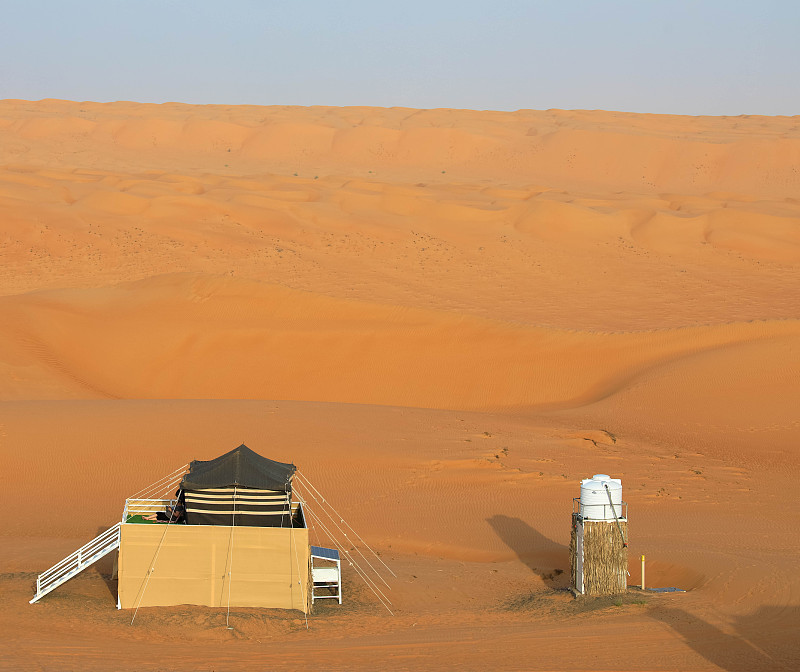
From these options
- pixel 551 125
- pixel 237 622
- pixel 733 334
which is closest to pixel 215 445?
pixel 237 622

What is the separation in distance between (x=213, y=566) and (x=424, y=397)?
44.3 feet

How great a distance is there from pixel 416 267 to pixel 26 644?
3048 centimetres

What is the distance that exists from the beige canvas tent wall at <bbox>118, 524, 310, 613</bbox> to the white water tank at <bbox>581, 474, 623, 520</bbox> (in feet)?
10.9

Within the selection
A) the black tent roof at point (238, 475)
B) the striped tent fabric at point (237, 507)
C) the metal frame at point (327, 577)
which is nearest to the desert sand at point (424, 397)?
the metal frame at point (327, 577)

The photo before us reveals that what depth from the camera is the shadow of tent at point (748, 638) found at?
349 inches

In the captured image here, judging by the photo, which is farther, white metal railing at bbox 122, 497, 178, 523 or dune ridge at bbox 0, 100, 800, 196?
dune ridge at bbox 0, 100, 800, 196

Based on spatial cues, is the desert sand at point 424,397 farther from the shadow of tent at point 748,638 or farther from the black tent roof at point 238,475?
the black tent roof at point 238,475

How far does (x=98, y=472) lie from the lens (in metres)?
16.3

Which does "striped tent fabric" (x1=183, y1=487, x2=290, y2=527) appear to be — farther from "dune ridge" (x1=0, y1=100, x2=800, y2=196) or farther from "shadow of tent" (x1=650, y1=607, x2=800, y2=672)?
"dune ridge" (x1=0, y1=100, x2=800, y2=196)

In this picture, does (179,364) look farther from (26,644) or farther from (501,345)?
(26,644)

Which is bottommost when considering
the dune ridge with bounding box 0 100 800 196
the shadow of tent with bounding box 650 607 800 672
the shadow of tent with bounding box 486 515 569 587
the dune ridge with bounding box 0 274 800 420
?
the shadow of tent with bounding box 650 607 800 672

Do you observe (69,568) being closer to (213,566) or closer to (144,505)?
(144,505)

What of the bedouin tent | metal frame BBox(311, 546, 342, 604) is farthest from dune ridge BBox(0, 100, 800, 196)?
the bedouin tent

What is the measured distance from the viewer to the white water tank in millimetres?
11320
